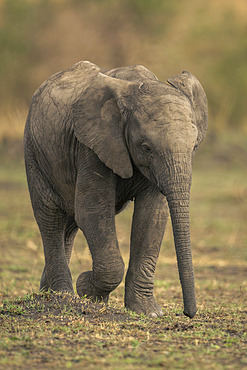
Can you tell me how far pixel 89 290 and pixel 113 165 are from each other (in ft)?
3.95

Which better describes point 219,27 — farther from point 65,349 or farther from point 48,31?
point 65,349

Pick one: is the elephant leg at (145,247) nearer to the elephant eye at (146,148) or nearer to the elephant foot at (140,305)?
the elephant foot at (140,305)

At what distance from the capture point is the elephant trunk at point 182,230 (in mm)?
5953

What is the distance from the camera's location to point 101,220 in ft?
21.9

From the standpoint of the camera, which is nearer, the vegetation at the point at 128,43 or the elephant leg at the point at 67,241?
the elephant leg at the point at 67,241

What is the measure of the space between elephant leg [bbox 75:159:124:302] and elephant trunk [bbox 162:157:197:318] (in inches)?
28.9

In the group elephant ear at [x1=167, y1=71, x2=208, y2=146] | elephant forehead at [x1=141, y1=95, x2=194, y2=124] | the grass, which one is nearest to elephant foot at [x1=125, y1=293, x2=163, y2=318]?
the grass

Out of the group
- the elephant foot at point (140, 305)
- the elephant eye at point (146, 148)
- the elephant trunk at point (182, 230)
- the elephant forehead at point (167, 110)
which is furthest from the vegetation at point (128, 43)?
the elephant trunk at point (182, 230)

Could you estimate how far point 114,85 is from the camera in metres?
6.54

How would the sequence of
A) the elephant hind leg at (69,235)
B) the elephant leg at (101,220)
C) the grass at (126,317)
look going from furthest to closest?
1. the elephant hind leg at (69,235)
2. the elephant leg at (101,220)
3. the grass at (126,317)

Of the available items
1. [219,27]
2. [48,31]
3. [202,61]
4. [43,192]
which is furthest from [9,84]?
[43,192]

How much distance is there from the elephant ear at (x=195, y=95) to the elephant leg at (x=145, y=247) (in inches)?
25.4

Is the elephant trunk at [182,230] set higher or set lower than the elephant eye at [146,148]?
lower

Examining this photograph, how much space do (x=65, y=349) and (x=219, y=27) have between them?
2819 cm
